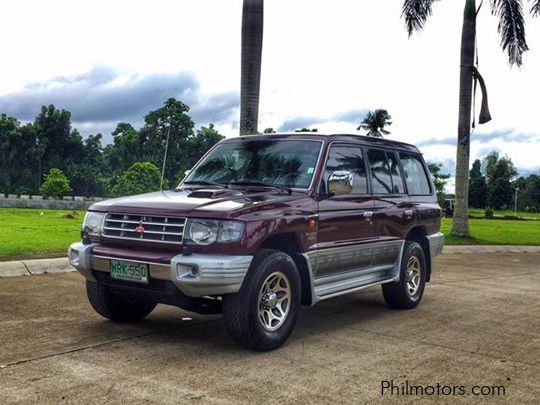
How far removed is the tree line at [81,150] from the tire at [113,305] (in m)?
77.8

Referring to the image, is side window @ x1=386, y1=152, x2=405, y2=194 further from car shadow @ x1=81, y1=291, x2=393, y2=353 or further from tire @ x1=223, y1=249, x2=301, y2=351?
tire @ x1=223, y1=249, x2=301, y2=351

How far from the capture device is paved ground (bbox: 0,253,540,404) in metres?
4.22

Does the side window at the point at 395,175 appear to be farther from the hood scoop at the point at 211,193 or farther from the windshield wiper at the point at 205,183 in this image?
the hood scoop at the point at 211,193

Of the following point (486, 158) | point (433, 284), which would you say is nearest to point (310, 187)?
point (433, 284)

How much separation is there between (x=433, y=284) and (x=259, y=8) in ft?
20.8

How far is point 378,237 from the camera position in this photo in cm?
690

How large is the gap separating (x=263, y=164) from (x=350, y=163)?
1.02 meters

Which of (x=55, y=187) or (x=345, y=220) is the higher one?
(x=55, y=187)

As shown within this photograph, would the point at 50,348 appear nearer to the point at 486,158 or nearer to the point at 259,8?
the point at 259,8

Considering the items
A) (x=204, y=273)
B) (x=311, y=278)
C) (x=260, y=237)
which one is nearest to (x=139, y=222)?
(x=204, y=273)

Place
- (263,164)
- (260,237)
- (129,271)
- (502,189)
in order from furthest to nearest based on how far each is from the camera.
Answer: (502,189) < (263,164) < (129,271) < (260,237)

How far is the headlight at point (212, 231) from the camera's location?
498 centimetres

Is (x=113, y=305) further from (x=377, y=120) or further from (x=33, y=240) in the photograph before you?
(x=377, y=120)

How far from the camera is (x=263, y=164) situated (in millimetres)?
6391
